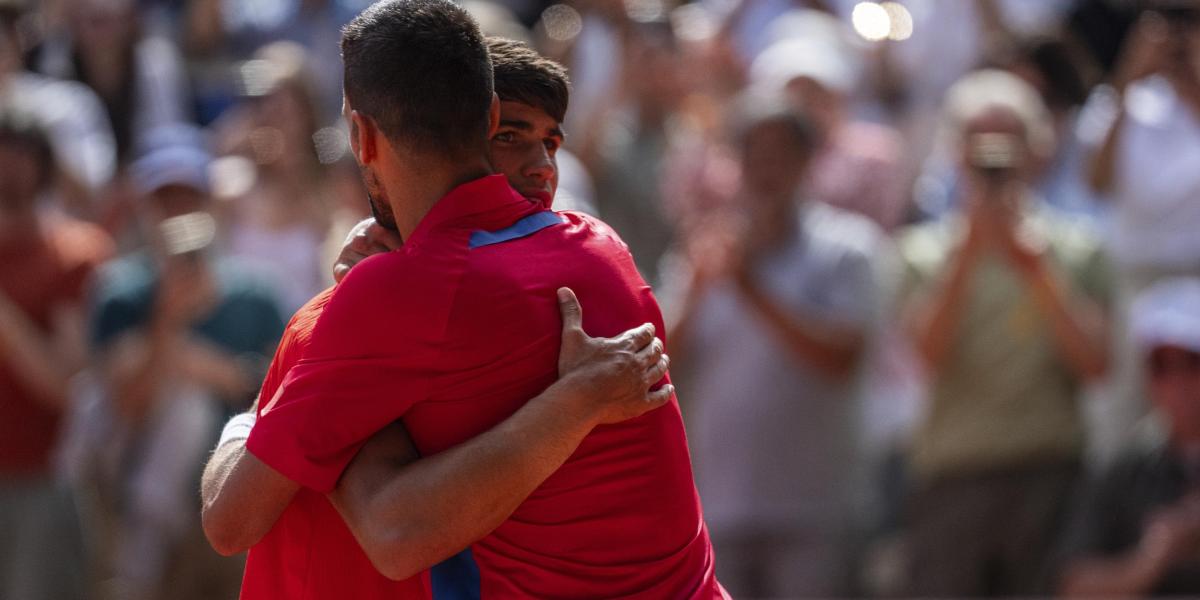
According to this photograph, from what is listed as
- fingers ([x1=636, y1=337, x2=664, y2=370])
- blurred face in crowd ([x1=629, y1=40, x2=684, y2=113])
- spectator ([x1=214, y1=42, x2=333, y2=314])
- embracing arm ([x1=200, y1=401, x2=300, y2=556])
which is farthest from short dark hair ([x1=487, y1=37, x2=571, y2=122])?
blurred face in crowd ([x1=629, y1=40, x2=684, y2=113])

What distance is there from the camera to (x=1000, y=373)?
6.53 meters

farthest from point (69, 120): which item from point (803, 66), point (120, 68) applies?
point (803, 66)

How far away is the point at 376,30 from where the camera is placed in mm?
2551

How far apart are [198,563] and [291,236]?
157 centimetres

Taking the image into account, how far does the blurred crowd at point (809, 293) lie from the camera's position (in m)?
6.45

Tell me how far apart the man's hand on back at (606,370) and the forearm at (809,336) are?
3841mm

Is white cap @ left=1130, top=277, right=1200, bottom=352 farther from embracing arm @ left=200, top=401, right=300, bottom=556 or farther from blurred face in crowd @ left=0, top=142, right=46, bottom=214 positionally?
blurred face in crowd @ left=0, top=142, right=46, bottom=214

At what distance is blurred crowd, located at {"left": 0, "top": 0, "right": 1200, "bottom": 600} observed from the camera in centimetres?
645

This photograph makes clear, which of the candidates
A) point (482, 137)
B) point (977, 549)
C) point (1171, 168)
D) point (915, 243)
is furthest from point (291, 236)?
point (482, 137)

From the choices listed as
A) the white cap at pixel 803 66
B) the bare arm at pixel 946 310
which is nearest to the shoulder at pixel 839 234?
the bare arm at pixel 946 310

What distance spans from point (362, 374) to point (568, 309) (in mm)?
332

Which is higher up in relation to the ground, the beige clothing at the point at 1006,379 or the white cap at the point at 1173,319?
the white cap at the point at 1173,319

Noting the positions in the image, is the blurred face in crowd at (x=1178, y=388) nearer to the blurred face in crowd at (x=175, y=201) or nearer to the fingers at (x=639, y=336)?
the fingers at (x=639, y=336)

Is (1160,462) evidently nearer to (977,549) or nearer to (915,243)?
(977,549)
